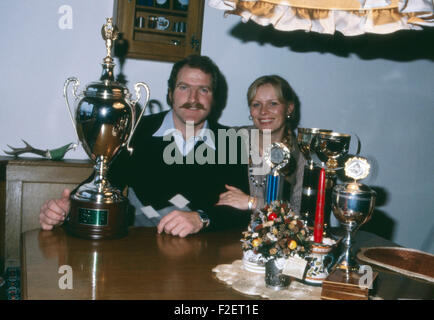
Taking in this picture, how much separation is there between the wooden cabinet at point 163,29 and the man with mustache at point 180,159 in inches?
7.9

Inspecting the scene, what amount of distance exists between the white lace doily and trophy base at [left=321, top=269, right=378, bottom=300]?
0.12 ft

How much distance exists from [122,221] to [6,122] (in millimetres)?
1533

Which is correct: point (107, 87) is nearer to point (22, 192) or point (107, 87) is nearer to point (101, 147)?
point (101, 147)

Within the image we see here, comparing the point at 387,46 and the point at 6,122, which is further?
the point at 387,46

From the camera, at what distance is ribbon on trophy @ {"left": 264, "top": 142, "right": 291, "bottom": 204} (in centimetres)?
139

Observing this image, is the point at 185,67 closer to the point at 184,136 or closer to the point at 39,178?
the point at 184,136

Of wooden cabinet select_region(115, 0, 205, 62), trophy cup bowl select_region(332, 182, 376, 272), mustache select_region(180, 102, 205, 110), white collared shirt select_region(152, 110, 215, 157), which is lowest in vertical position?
trophy cup bowl select_region(332, 182, 376, 272)

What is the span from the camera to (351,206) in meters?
1.25

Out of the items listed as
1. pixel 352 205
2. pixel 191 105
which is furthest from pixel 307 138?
pixel 191 105

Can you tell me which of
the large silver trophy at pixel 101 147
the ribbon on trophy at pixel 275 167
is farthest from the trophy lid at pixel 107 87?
the ribbon on trophy at pixel 275 167

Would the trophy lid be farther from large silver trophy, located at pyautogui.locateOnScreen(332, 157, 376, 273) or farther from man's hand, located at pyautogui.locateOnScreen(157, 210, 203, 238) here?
large silver trophy, located at pyautogui.locateOnScreen(332, 157, 376, 273)

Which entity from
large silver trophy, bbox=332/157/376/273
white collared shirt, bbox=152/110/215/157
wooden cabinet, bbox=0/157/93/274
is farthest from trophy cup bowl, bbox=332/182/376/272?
wooden cabinet, bbox=0/157/93/274
